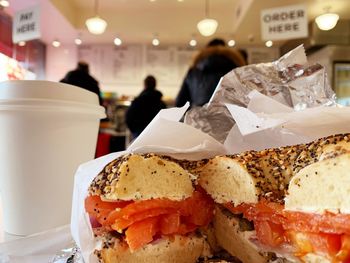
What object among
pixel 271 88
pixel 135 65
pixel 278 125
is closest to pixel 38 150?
pixel 278 125

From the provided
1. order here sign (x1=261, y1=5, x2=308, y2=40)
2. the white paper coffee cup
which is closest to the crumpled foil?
the white paper coffee cup

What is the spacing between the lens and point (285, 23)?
3881 millimetres

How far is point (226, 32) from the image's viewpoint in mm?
6324

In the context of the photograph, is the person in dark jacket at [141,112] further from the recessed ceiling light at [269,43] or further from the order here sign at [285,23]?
the recessed ceiling light at [269,43]

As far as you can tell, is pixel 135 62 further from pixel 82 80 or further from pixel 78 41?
pixel 82 80

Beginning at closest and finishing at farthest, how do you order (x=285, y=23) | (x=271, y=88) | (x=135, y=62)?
1. (x=271, y=88)
2. (x=285, y=23)
3. (x=135, y=62)

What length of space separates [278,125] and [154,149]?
36cm

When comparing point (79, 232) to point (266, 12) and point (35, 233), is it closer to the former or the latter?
point (35, 233)

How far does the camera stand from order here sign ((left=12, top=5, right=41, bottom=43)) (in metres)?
3.44

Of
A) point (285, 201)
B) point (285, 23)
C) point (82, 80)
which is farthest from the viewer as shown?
point (285, 23)

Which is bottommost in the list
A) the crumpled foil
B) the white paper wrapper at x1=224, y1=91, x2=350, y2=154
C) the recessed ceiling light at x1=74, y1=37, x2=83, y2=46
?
the crumpled foil

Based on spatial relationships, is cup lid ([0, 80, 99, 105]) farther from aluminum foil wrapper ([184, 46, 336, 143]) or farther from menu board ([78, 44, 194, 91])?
menu board ([78, 44, 194, 91])

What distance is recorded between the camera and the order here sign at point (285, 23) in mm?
3768

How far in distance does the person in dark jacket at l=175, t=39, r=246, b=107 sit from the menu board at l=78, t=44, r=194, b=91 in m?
4.07
